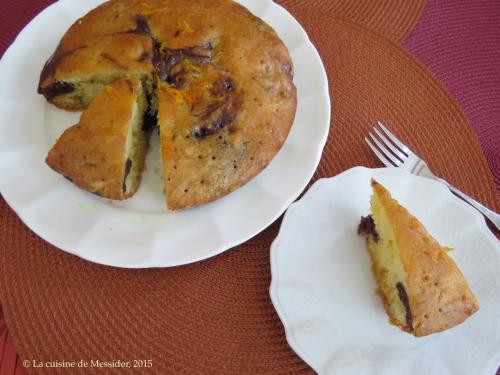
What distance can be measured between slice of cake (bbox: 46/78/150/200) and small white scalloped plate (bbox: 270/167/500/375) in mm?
692

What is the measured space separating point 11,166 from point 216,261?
3.12ft

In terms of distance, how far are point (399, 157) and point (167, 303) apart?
1195 mm

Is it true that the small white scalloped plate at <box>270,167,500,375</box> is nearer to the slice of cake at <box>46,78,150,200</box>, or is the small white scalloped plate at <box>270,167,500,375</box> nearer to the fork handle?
the fork handle

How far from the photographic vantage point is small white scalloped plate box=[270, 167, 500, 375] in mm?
1605

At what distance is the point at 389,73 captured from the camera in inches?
89.7

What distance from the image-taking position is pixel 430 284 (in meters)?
1.62

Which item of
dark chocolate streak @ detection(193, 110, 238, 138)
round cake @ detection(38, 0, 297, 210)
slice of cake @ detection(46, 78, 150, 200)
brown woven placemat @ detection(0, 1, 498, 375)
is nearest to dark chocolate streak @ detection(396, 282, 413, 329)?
brown woven placemat @ detection(0, 1, 498, 375)

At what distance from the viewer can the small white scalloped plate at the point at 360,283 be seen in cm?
161

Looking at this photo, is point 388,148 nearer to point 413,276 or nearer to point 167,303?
point 413,276

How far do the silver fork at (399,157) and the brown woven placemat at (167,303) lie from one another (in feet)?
0.17

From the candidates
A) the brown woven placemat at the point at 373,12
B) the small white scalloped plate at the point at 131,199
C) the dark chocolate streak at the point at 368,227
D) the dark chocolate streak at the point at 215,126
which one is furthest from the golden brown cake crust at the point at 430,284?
the brown woven placemat at the point at 373,12

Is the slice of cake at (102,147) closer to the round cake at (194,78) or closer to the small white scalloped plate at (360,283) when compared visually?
the round cake at (194,78)

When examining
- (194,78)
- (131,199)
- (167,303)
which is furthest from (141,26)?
(167,303)

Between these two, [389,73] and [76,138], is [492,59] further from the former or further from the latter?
[76,138]
